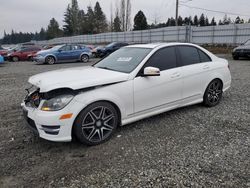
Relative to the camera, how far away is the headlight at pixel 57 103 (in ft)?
10.2

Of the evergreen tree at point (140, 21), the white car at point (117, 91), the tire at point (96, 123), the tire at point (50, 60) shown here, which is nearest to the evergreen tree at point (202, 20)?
the evergreen tree at point (140, 21)

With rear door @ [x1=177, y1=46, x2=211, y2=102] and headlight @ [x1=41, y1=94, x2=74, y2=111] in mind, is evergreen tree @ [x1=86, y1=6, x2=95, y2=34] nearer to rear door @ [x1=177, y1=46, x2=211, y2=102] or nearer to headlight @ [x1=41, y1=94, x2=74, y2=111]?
rear door @ [x1=177, y1=46, x2=211, y2=102]

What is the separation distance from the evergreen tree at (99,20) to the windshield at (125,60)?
2643 inches

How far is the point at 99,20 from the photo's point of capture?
72438mm

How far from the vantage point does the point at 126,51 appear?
4.64 m

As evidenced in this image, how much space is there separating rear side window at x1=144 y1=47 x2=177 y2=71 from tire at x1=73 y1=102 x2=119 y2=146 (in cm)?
114

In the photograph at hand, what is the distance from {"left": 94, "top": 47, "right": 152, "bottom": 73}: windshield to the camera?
3979 mm

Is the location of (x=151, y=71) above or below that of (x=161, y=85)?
above

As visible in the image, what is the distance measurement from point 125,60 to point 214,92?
2.36 m

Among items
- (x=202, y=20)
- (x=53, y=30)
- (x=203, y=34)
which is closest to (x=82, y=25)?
(x=53, y=30)

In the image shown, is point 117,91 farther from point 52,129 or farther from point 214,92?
point 214,92

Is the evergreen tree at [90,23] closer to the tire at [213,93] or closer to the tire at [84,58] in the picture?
the tire at [84,58]

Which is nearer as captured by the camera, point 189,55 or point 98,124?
point 98,124

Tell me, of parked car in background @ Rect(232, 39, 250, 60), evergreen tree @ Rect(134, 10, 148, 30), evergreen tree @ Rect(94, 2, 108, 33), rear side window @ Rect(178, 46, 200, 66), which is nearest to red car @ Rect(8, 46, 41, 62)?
parked car in background @ Rect(232, 39, 250, 60)
